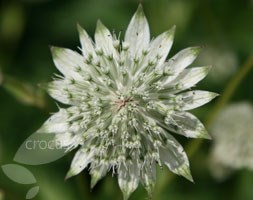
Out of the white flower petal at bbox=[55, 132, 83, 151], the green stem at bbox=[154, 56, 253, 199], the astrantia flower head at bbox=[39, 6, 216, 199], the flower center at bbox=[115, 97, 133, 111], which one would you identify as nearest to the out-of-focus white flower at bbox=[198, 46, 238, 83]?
the green stem at bbox=[154, 56, 253, 199]

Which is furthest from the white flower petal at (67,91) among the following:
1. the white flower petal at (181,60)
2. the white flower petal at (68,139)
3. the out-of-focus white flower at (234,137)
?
the out-of-focus white flower at (234,137)

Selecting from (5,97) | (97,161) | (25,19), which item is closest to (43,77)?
(5,97)

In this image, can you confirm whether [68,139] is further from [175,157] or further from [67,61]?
[175,157]

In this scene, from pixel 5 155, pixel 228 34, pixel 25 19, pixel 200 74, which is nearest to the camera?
pixel 200 74

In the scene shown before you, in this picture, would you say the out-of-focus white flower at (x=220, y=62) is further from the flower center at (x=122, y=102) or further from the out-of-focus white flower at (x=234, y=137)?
the flower center at (x=122, y=102)

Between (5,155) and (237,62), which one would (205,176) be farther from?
(5,155)

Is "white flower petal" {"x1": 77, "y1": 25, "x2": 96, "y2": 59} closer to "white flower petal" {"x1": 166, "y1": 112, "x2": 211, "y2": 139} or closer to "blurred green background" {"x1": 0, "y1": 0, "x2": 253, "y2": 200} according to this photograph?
"white flower petal" {"x1": 166, "y1": 112, "x2": 211, "y2": 139}

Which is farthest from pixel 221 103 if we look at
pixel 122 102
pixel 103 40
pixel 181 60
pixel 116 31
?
pixel 116 31

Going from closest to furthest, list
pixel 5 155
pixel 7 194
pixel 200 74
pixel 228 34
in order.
Answer: 1. pixel 200 74
2. pixel 7 194
3. pixel 5 155
4. pixel 228 34
